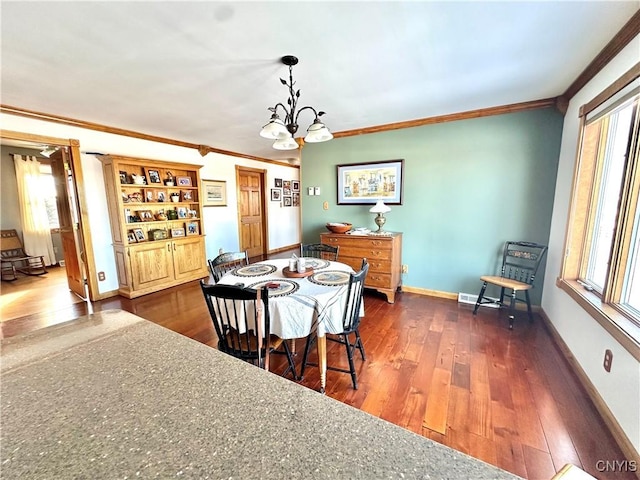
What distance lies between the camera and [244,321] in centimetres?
169

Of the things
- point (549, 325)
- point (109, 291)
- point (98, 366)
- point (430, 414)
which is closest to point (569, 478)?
point (98, 366)

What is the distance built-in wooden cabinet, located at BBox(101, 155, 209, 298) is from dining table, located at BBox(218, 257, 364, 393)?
94.0 inches

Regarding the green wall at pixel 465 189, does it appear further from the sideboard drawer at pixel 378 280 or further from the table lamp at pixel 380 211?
the sideboard drawer at pixel 378 280

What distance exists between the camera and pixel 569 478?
408 millimetres

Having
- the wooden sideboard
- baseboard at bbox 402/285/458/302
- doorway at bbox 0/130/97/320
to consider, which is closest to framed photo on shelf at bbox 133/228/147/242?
doorway at bbox 0/130/97/320

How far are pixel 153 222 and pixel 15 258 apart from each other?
9.80 ft

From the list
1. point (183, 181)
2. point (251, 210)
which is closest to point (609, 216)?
point (183, 181)

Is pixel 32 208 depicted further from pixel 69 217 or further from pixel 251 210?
pixel 251 210

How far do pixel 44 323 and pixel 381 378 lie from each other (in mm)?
3601

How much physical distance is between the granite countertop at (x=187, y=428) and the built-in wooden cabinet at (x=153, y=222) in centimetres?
340

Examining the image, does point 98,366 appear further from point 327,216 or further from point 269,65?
point 327,216

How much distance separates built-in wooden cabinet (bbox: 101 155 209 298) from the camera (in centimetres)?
365

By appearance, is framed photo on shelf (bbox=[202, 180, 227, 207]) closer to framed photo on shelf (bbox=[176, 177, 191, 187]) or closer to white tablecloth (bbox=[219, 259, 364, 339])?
framed photo on shelf (bbox=[176, 177, 191, 187])

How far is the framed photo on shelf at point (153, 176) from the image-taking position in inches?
158
